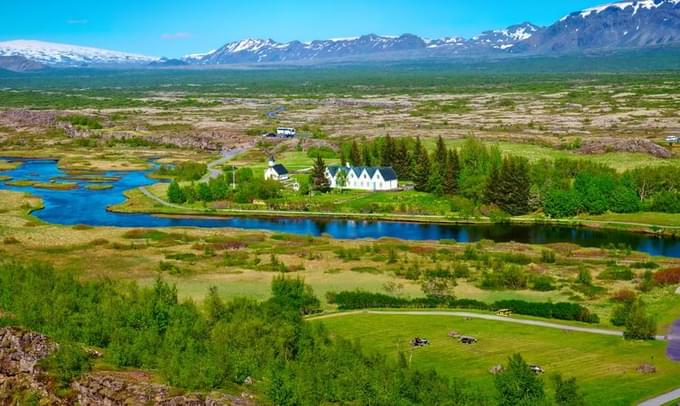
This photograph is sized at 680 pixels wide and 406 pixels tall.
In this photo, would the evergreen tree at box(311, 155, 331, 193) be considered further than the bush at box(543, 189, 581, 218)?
Yes

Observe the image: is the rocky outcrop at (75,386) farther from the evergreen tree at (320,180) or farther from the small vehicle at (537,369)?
the evergreen tree at (320,180)

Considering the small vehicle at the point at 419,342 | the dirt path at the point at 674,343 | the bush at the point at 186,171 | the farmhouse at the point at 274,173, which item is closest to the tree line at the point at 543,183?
the farmhouse at the point at 274,173

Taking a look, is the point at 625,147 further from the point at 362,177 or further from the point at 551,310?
the point at 551,310

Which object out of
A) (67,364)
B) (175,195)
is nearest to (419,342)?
(67,364)

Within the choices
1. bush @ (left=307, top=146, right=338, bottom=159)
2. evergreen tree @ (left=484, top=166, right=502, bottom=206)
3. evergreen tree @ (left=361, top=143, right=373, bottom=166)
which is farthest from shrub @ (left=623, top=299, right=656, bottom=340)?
bush @ (left=307, top=146, right=338, bottom=159)

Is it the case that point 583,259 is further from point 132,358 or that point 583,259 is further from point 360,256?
point 132,358

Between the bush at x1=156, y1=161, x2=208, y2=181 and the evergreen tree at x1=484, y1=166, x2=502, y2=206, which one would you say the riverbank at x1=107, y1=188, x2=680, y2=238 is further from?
the bush at x1=156, y1=161, x2=208, y2=181

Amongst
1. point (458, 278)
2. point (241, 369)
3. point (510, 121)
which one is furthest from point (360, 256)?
point (510, 121)
